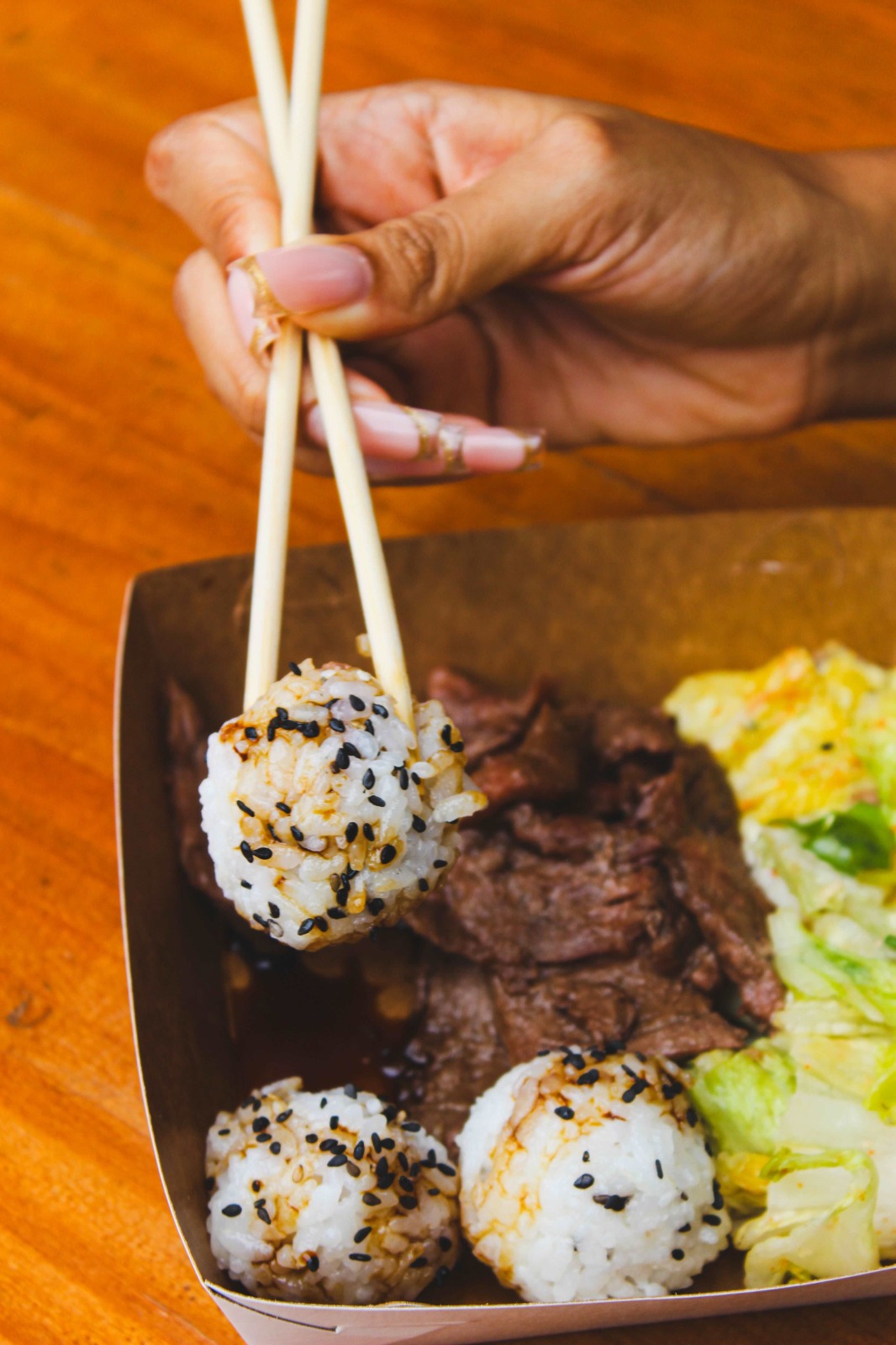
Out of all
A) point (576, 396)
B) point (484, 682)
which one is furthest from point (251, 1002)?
point (576, 396)

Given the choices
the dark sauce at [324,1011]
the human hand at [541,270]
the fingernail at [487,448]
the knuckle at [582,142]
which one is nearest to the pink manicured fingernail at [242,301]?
the human hand at [541,270]

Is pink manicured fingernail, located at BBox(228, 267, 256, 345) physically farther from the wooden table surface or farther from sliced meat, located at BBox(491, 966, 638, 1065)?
sliced meat, located at BBox(491, 966, 638, 1065)

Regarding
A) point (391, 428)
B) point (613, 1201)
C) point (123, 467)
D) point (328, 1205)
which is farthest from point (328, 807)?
point (123, 467)

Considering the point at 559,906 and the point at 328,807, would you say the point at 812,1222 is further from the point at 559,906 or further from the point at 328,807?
the point at 328,807

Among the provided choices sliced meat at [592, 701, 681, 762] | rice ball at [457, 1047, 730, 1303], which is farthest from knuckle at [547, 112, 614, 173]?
rice ball at [457, 1047, 730, 1303]

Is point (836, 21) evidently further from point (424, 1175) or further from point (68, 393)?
point (424, 1175)

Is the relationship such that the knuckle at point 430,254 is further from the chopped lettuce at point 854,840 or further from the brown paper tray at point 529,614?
the chopped lettuce at point 854,840
